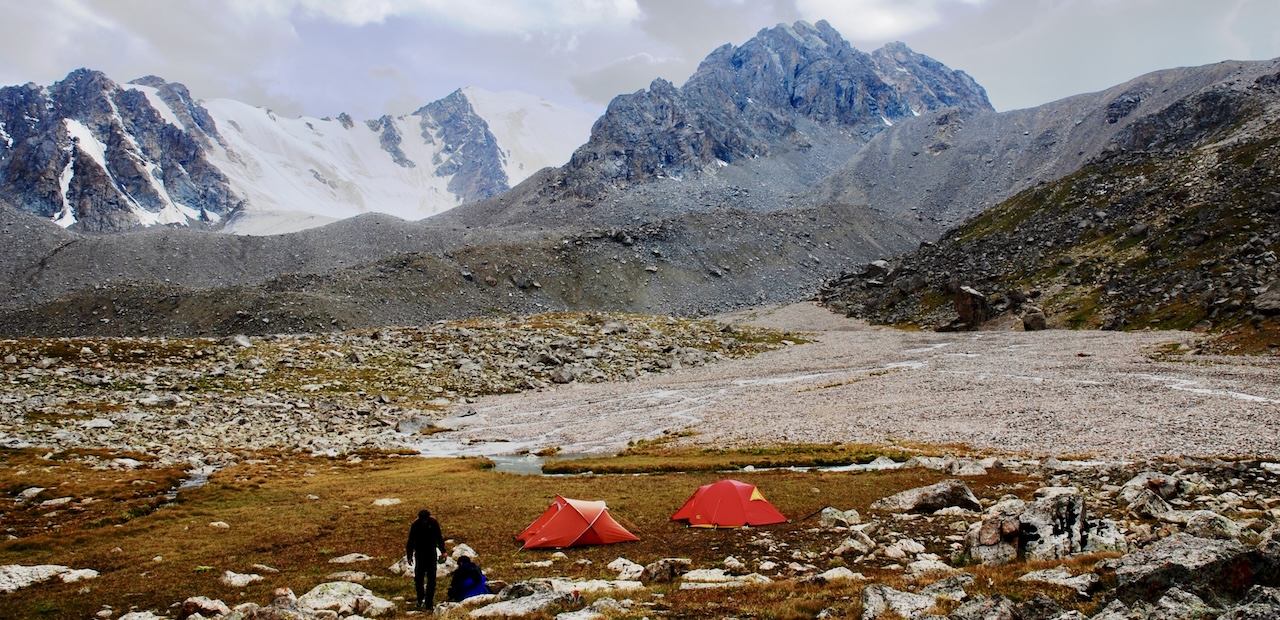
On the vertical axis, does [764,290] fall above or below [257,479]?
above

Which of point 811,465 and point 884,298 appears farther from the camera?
point 884,298

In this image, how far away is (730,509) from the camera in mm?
26109

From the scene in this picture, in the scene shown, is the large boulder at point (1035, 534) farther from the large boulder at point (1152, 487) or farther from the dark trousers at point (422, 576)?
the dark trousers at point (422, 576)

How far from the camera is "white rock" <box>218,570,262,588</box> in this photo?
19959 mm

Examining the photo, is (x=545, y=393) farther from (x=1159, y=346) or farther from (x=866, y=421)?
(x=1159, y=346)

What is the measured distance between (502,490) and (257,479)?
1400cm

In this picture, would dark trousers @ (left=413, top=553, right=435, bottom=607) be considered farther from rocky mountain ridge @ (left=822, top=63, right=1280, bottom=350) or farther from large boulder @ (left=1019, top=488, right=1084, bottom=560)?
rocky mountain ridge @ (left=822, top=63, right=1280, bottom=350)

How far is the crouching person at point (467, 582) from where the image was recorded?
1788 cm

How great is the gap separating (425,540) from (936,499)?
1719 centimetres

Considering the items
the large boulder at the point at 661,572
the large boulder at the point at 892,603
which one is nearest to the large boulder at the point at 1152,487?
the large boulder at the point at 892,603

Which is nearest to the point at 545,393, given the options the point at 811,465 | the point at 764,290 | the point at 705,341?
the point at 705,341

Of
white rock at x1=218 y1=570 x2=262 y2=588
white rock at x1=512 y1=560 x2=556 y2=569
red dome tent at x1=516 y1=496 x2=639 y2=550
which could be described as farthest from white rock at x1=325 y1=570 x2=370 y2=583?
red dome tent at x1=516 y1=496 x2=639 y2=550

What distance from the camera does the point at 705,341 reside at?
102562 mm

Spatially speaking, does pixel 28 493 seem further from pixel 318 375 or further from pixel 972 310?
pixel 972 310
